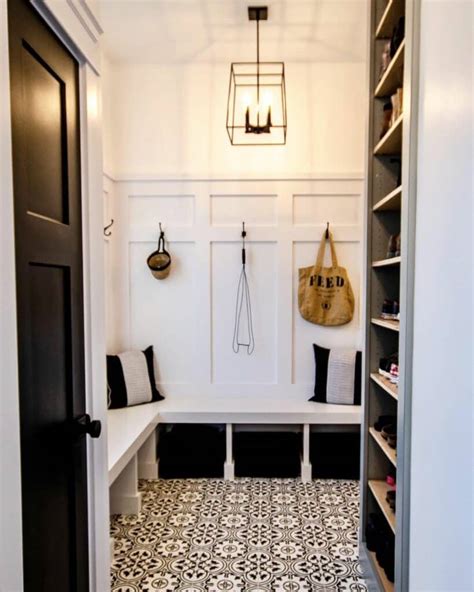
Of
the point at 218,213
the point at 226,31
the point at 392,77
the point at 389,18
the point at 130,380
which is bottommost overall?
the point at 130,380

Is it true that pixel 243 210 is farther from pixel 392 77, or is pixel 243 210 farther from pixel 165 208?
pixel 392 77

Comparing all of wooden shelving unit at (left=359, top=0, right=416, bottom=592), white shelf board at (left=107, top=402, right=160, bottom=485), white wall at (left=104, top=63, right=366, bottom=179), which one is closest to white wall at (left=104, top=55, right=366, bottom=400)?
white wall at (left=104, top=63, right=366, bottom=179)

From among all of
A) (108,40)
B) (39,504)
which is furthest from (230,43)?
(39,504)

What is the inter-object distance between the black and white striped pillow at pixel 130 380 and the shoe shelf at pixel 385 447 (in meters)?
1.78

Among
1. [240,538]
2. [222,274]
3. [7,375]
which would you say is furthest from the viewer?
[222,274]

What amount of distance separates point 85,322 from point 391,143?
148 centimetres

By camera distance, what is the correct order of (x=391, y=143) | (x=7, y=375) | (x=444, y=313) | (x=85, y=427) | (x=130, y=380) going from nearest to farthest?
(x=7, y=375)
(x=444, y=313)
(x=85, y=427)
(x=391, y=143)
(x=130, y=380)

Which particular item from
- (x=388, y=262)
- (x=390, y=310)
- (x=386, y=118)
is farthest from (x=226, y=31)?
(x=390, y=310)

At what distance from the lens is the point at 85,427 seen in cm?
122

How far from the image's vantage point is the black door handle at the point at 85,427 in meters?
1.20

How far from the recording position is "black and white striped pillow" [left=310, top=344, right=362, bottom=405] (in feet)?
10.0

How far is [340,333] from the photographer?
328 cm

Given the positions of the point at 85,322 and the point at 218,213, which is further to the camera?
the point at 218,213

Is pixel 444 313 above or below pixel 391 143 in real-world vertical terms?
below
